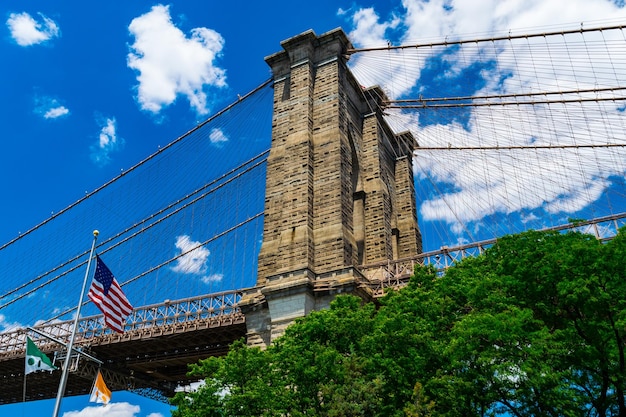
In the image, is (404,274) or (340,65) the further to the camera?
(340,65)

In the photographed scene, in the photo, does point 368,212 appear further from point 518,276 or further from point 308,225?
point 518,276

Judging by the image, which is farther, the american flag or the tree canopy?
the american flag

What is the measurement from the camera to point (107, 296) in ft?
80.5

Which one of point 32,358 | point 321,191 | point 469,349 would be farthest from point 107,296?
point 469,349

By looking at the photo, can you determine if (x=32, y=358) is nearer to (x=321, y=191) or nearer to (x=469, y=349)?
(x=469, y=349)

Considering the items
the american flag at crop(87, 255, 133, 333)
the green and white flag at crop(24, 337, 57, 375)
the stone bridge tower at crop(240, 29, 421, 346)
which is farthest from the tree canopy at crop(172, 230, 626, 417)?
the stone bridge tower at crop(240, 29, 421, 346)

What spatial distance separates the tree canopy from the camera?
17.5 metres

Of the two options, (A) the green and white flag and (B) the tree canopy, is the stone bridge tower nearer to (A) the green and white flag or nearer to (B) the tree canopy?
(B) the tree canopy

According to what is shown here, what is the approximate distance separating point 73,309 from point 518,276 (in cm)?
4618

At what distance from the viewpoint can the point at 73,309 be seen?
179 feet

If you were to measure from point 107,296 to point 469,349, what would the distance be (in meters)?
14.9

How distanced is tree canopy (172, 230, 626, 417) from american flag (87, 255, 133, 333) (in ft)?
14.0

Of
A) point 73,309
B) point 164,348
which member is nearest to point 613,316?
point 164,348

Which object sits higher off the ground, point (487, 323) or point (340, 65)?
point (340, 65)
